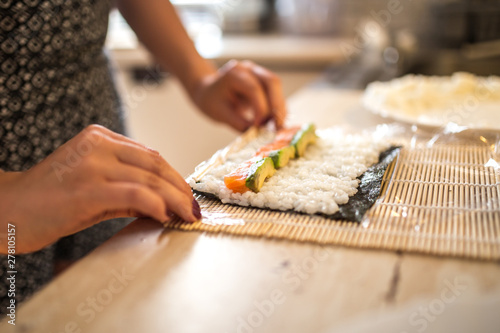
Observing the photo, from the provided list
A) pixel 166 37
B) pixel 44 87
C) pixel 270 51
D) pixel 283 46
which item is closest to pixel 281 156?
pixel 44 87

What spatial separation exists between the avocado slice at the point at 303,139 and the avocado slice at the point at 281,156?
18 millimetres

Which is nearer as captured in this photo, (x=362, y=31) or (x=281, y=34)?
(x=362, y=31)

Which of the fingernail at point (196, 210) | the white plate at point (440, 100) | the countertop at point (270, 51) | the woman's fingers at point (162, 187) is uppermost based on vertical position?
the woman's fingers at point (162, 187)

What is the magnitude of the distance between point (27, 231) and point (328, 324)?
40cm

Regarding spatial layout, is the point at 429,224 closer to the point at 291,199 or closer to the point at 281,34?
the point at 291,199

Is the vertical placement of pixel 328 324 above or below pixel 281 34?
above

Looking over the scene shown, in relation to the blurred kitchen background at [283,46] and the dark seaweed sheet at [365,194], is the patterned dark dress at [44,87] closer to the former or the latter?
the dark seaweed sheet at [365,194]

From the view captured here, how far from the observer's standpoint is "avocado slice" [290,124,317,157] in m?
0.88

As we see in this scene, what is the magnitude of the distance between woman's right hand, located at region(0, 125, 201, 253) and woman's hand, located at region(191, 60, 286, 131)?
55 centimetres

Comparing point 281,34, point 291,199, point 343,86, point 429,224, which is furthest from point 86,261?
point 281,34

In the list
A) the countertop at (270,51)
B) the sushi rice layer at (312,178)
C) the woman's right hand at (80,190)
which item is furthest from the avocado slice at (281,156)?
the countertop at (270,51)

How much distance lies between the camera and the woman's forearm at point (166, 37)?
1241mm

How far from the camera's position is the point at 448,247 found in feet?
1.87

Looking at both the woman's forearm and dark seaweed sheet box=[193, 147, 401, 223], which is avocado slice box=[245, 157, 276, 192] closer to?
dark seaweed sheet box=[193, 147, 401, 223]
